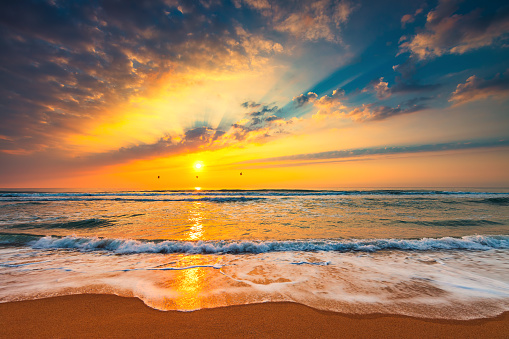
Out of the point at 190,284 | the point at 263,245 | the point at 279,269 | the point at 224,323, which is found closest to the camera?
the point at 224,323

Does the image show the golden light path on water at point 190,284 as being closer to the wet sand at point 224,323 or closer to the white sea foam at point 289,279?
the white sea foam at point 289,279

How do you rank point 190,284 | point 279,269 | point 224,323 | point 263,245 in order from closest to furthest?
→ 1. point 224,323
2. point 190,284
3. point 279,269
4. point 263,245

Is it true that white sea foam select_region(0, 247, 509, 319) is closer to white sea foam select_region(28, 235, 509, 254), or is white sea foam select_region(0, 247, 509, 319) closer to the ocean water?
the ocean water

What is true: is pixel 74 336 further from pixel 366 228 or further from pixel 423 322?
pixel 366 228

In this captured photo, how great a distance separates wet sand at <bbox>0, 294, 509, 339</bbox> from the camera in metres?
2.75

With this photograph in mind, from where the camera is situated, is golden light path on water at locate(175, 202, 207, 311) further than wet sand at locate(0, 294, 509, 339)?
Yes

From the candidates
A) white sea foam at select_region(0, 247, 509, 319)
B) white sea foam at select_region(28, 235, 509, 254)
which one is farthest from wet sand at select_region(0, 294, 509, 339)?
white sea foam at select_region(28, 235, 509, 254)

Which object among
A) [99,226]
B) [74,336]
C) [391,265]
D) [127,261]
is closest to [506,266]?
[391,265]

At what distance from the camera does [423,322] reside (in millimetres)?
3023

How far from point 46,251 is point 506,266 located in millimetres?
13920

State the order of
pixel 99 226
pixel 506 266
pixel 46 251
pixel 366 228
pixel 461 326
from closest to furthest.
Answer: pixel 461 326 < pixel 506 266 < pixel 46 251 < pixel 366 228 < pixel 99 226

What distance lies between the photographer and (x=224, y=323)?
298 cm

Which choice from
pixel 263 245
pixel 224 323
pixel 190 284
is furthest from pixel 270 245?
pixel 224 323

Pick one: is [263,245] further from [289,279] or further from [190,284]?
[190,284]
